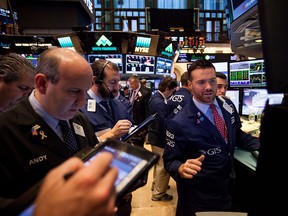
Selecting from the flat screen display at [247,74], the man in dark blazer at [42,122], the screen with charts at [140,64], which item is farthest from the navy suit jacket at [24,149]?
the screen with charts at [140,64]

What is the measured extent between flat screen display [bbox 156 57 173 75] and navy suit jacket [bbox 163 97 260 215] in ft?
21.0

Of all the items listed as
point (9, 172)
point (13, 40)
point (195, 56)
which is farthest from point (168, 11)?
point (9, 172)

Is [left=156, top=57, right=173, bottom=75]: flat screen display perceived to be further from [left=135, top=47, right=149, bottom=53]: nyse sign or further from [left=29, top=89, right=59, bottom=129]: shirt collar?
[left=29, top=89, right=59, bottom=129]: shirt collar

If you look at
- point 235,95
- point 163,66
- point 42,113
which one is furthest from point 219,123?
point 163,66

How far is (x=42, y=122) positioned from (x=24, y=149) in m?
0.15

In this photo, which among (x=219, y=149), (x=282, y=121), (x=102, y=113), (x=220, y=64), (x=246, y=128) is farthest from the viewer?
(x=220, y=64)

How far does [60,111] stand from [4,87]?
0.65m

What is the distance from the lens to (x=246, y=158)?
78.6 inches

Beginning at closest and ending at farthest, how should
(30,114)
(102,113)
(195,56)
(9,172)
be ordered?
(9,172) → (30,114) → (102,113) → (195,56)

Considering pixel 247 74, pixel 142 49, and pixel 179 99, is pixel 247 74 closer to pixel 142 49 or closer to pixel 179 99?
pixel 179 99

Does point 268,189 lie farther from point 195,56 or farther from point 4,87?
point 195,56

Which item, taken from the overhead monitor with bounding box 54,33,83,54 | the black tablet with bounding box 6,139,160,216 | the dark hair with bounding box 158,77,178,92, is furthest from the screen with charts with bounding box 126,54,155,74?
the black tablet with bounding box 6,139,160,216

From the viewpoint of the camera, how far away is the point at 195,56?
1280cm

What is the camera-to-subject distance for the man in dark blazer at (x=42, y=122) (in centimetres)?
100
